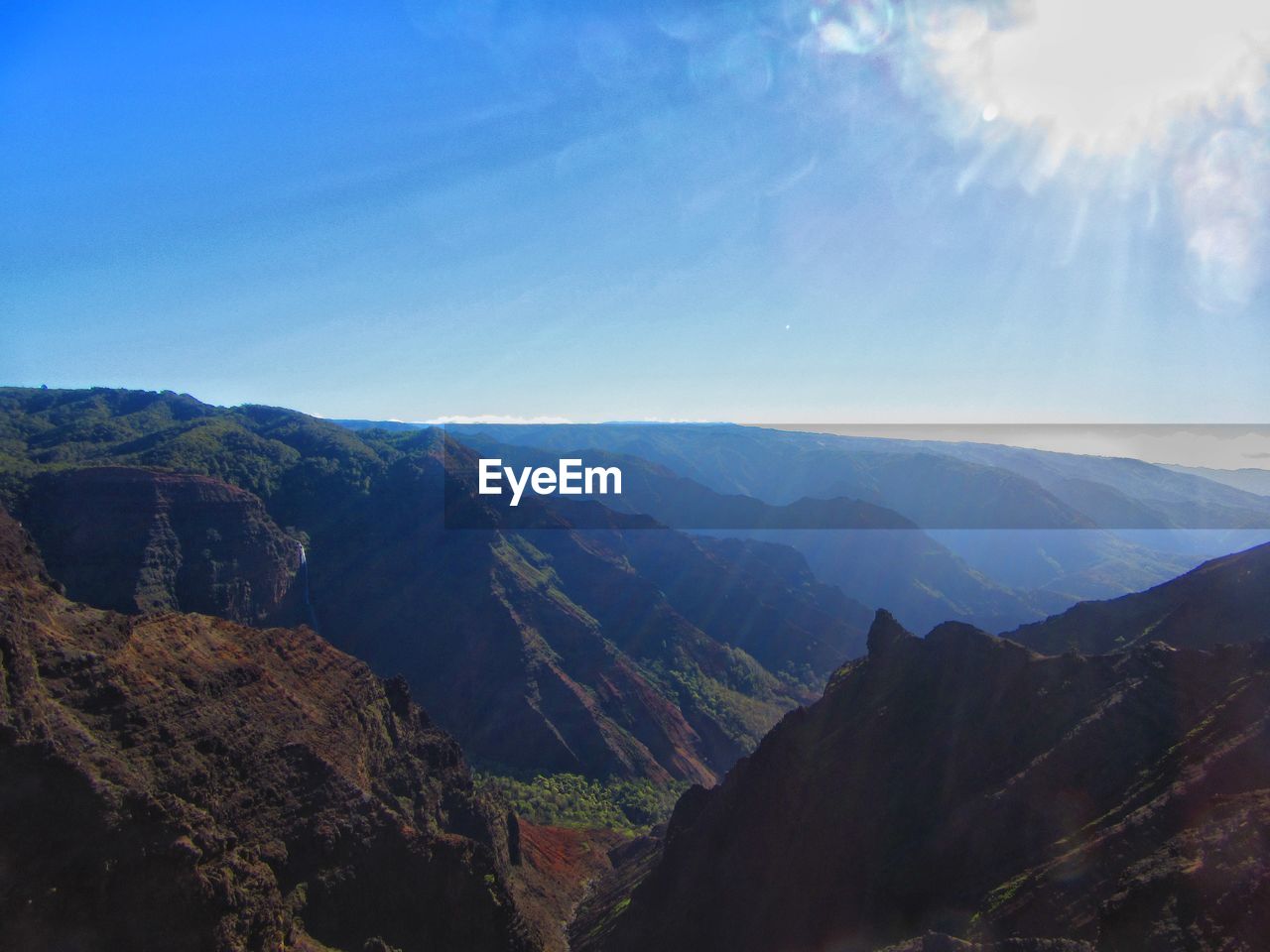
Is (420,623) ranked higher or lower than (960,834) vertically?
lower

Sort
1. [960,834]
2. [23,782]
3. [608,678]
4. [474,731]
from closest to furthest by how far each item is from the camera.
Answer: [23,782] → [960,834] → [474,731] → [608,678]

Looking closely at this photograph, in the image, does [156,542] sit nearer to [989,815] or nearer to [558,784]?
[558,784]

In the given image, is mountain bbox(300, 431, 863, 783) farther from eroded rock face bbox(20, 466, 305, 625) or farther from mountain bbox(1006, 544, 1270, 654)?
mountain bbox(1006, 544, 1270, 654)

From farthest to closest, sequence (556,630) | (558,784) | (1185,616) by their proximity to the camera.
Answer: (556,630) < (558,784) < (1185,616)

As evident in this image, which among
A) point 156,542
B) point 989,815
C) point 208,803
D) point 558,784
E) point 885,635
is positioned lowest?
point 558,784

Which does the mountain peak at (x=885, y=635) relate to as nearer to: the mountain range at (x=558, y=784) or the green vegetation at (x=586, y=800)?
the mountain range at (x=558, y=784)

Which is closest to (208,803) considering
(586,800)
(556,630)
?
(586,800)

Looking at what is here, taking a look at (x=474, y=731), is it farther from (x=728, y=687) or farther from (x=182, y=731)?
(x=182, y=731)

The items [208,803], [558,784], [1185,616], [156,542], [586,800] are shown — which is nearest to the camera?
[208,803]

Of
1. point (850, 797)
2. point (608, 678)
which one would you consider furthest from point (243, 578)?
point (850, 797)
